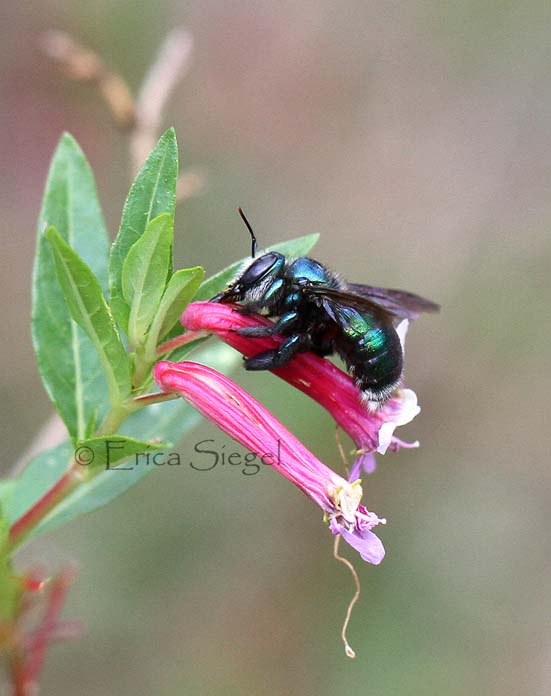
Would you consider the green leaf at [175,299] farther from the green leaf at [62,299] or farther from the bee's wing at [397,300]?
the bee's wing at [397,300]

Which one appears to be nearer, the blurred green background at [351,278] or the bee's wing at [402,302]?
the bee's wing at [402,302]

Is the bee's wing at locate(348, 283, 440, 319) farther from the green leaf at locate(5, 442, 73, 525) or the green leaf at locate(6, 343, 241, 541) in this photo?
the green leaf at locate(5, 442, 73, 525)

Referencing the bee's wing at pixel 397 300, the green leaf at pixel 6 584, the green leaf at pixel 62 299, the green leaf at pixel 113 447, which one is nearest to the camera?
the green leaf at pixel 113 447

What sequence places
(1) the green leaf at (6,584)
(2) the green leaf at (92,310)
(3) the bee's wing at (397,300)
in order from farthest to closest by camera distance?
(3) the bee's wing at (397,300) → (1) the green leaf at (6,584) → (2) the green leaf at (92,310)

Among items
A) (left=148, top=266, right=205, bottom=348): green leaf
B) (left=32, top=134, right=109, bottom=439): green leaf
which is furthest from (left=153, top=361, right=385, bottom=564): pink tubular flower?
(left=32, top=134, right=109, bottom=439): green leaf

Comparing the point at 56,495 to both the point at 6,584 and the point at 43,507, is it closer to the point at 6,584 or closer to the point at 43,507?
the point at 43,507

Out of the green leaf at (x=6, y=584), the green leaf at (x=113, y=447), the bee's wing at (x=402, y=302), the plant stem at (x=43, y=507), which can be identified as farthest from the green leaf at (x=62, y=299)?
A: the bee's wing at (x=402, y=302)
